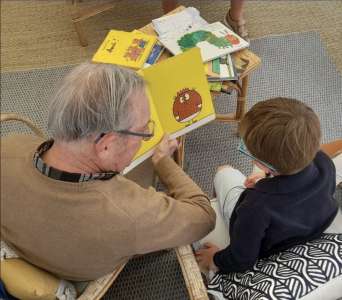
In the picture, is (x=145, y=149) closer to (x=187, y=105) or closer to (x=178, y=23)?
(x=187, y=105)

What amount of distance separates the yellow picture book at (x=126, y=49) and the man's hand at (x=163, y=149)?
454 mm

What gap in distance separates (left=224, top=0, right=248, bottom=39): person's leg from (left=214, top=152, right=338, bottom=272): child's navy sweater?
161 centimetres

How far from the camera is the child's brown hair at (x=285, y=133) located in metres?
0.92

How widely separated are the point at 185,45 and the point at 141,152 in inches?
26.6

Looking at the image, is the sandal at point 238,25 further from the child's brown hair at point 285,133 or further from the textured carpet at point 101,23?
the child's brown hair at point 285,133

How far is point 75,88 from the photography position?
0.88 meters

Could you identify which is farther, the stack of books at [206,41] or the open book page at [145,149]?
the stack of books at [206,41]

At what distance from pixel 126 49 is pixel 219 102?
764mm

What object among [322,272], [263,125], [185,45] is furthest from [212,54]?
[322,272]

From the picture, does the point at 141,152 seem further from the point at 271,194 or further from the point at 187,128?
the point at 271,194

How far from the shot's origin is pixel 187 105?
4.76ft

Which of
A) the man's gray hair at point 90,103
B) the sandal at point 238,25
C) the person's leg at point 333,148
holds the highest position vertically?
the man's gray hair at point 90,103

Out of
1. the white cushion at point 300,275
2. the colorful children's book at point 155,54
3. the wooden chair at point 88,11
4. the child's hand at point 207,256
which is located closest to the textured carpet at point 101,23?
the wooden chair at point 88,11

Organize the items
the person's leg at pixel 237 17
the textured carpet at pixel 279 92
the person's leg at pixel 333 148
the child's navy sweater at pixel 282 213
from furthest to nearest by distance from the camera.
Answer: the person's leg at pixel 237 17
the textured carpet at pixel 279 92
the person's leg at pixel 333 148
the child's navy sweater at pixel 282 213
